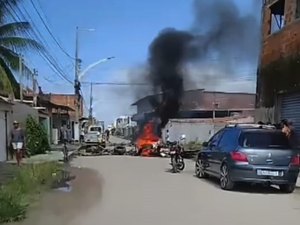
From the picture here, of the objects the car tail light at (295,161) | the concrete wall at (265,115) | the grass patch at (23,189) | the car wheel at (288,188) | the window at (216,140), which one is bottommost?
the car wheel at (288,188)

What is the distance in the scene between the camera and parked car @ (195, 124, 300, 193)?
13.4 metres

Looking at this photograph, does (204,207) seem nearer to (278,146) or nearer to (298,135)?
(278,146)

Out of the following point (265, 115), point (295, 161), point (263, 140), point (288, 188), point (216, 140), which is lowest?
point (288, 188)

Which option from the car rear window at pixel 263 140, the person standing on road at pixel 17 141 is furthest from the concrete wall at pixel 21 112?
the car rear window at pixel 263 140

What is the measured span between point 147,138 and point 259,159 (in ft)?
74.2

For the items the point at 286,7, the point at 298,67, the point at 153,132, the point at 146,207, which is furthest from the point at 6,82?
the point at 153,132

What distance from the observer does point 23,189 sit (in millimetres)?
11961

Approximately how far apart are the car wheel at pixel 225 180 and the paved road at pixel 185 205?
0.72 ft

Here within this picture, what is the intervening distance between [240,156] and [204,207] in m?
3.22

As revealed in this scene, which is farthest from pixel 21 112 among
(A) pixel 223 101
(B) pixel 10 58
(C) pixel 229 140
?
(A) pixel 223 101

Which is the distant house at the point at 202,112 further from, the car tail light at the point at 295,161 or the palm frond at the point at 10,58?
the car tail light at the point at 295,161

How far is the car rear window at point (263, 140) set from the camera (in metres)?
13.8

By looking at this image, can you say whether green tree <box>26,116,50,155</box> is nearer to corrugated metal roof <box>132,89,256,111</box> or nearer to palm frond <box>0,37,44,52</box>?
palm frond <box>0,37,44,52</box>

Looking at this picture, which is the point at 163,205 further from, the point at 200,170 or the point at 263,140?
the point at 200,170
